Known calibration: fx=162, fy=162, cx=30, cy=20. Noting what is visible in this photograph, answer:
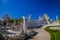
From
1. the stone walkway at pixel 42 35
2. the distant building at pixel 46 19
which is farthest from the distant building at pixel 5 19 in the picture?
the distant building at pixel 46 19

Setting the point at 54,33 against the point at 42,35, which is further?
the point at 42,35

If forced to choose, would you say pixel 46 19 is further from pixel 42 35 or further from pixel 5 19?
pixel 5 19

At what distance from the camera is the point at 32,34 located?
356 centimetres

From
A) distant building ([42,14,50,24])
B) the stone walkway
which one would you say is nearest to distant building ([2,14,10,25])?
the stone walkway

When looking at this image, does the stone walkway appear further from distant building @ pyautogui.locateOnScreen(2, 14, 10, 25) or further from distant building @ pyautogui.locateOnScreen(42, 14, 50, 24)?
distant building @ pyautogui.locateOnScreen(2, 14, 10, 25)

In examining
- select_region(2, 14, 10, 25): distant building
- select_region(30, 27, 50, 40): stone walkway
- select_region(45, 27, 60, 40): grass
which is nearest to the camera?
select_region(45, 27, 60, 40): grass

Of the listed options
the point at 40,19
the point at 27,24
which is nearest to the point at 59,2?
the point at 40,19

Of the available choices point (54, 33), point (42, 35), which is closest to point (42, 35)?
point (42, 35)

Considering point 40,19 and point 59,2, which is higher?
point 59,2

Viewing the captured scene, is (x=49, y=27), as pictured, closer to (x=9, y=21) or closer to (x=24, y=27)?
(x=24, y=27)

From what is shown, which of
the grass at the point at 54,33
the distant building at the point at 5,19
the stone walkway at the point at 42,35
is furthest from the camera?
the stone walkway at the point at 42,35

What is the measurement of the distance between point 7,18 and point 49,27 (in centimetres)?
96

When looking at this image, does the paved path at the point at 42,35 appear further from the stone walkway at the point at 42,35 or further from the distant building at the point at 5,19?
the distant building at the point at 5,19

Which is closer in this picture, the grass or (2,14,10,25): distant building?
the grass
